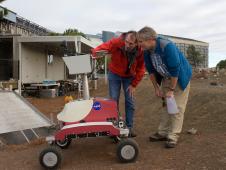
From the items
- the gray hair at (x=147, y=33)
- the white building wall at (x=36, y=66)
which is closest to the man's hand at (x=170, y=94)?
the gray hair at (x=147, y=33)

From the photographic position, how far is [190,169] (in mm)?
4078

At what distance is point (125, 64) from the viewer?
17.5ft

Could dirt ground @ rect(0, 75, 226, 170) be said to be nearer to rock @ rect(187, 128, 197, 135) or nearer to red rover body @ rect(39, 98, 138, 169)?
rock @ rect(187, 128, 197, 135)

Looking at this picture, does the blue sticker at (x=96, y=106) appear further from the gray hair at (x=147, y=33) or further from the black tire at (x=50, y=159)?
the gray hair at (x=147, y=33)

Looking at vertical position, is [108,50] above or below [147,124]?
above

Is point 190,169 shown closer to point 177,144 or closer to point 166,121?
point 177,144

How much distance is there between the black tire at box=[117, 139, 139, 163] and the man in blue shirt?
66 cm

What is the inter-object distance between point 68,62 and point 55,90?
13262mm

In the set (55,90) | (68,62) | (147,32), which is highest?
(147,32)

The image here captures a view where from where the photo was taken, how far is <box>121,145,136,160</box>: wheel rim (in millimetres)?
4367

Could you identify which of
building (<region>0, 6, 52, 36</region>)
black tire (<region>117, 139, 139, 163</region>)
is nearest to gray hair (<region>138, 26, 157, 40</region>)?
black tire (<region>117, 139, 139, 163</region>)

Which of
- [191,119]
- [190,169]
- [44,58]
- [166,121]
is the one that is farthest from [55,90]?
[190,169]

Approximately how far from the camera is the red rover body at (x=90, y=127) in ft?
14.3

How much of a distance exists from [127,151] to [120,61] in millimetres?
1444
